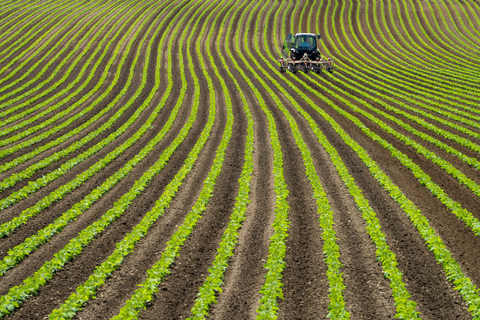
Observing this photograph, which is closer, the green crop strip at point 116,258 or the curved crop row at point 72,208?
the green crop strip at point 116,258

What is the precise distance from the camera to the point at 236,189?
51.0 ft

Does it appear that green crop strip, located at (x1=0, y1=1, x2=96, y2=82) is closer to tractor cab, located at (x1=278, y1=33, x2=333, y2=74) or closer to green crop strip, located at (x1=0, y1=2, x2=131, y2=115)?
green crop strip, located at (x1=0, y1=2, x2=131, y2=115)

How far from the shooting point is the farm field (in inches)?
356

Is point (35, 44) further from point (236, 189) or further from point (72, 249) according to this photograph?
point (72, 249)

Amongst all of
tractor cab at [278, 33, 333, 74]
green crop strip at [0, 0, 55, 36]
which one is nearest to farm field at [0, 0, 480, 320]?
tractor cab at [278, 33, 333, 74]

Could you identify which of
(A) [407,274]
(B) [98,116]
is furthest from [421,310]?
(B) [98,116]

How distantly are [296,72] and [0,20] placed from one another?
47.1 meters

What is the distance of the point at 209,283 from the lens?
930 cm

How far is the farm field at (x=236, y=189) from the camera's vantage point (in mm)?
9031

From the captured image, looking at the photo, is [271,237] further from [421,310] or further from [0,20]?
[0,20]

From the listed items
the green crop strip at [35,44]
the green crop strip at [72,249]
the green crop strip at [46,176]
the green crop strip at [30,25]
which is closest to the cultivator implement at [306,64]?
the green crop strip at [46,176]

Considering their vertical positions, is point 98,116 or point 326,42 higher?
point 326,42

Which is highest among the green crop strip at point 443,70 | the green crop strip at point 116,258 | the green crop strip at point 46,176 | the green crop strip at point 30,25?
the green crop strip at point 30,25

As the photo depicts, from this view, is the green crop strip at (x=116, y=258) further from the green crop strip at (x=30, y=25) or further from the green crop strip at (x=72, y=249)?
the green crop strip at (x=30, y=25)
